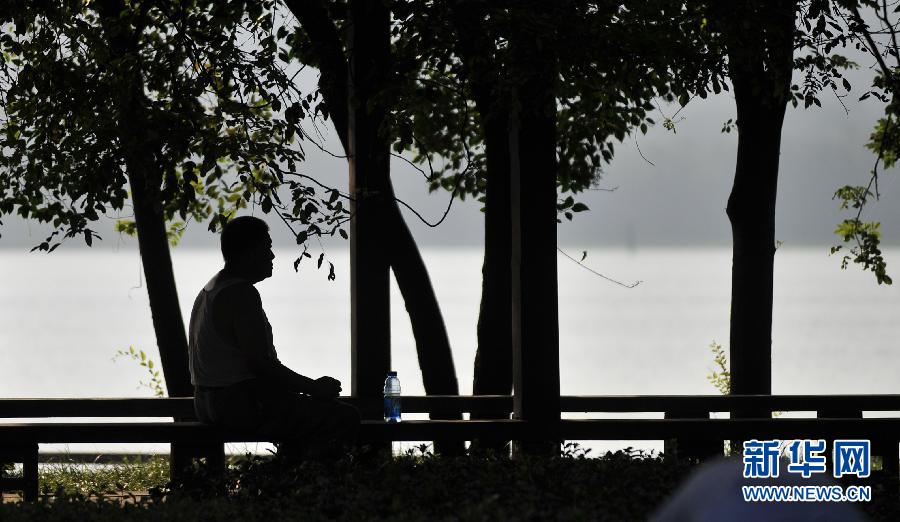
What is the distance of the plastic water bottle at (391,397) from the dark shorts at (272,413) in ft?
3.08

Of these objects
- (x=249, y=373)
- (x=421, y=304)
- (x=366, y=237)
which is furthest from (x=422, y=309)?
(x=249, y=373)

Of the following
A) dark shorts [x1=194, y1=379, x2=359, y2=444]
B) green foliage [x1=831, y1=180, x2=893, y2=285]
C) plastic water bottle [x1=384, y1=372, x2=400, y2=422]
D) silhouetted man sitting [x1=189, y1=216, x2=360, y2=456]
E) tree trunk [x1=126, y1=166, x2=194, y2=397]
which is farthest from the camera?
green foliage [x1=831, y1=180, x2=893, y2=285]

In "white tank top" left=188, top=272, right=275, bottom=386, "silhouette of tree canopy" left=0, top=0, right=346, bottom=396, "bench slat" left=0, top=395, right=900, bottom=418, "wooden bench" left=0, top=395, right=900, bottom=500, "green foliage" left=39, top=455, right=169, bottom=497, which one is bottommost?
"green foliage" left=39, top=455, right=169, bottom=497

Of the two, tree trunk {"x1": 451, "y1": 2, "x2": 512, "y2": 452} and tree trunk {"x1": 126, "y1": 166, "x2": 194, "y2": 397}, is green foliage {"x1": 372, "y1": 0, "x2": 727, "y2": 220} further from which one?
tree trunk {"x1": 126, "y1": 166, "x2": 194, "y2": 397}

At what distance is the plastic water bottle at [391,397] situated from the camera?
23.3 ft

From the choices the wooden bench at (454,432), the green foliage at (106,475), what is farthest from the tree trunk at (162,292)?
the wooden bench at (454,432)

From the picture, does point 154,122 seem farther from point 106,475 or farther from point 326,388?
point 106,475

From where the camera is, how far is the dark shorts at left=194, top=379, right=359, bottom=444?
20.0 ft

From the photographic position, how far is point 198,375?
242 inches

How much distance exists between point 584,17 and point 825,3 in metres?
2.37

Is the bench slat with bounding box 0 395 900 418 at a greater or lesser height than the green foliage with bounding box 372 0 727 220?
lesser

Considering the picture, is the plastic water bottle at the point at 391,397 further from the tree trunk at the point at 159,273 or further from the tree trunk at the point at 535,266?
the tree trunk at the point at 159,273

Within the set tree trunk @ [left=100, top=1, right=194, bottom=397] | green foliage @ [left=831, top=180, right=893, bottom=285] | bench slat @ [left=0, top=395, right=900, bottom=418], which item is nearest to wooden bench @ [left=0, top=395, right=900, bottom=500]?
bench slat @ [left=0, top=395, right=900, bottom=418]

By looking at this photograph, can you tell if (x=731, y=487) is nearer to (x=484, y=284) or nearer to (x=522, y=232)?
(x=522, y=232)
